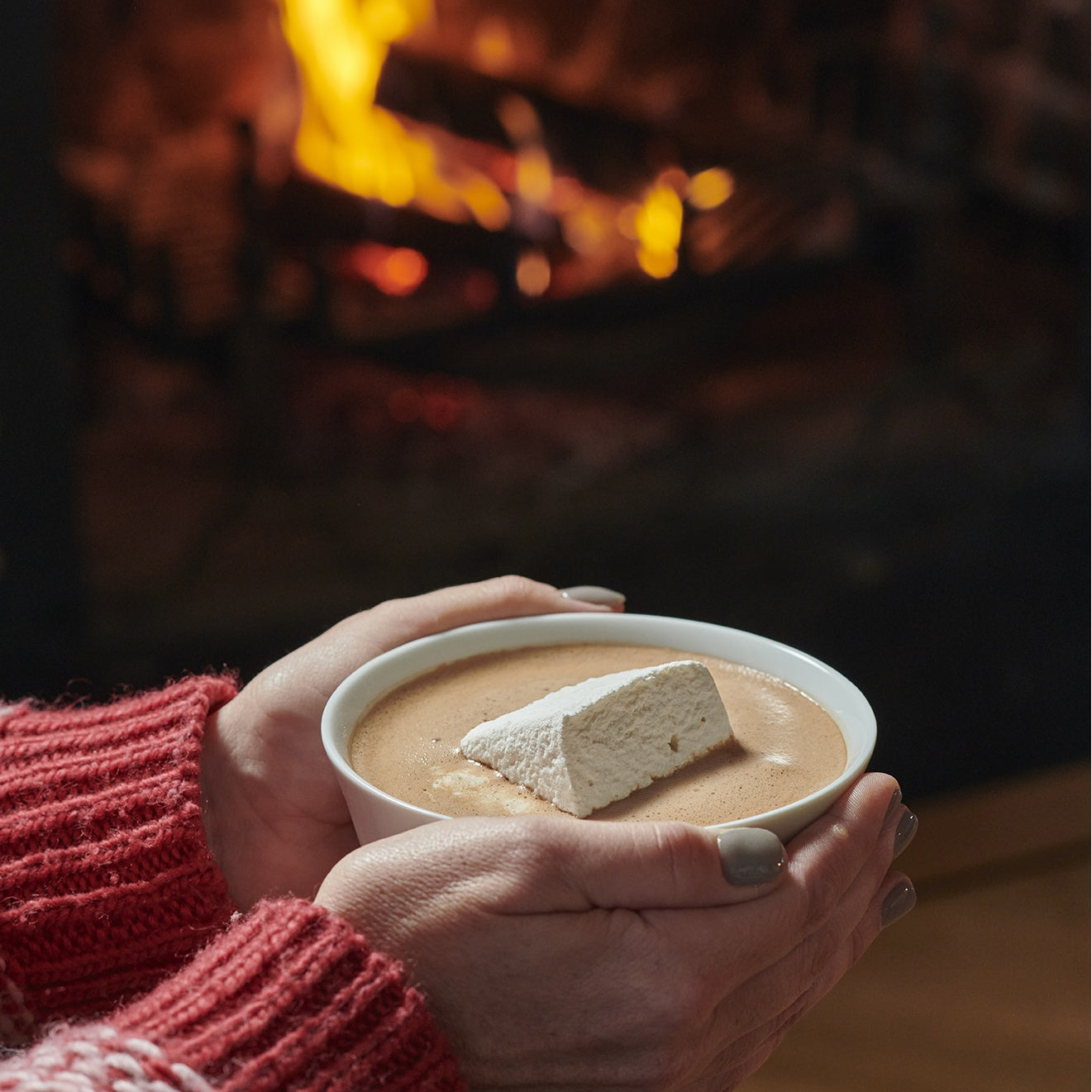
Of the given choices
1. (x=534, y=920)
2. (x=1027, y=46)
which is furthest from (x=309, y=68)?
(x=534, y=920)

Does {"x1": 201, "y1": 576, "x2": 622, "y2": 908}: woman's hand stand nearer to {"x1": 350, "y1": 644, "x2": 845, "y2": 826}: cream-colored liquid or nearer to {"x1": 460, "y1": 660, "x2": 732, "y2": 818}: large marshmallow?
{"x1": 350, "y1": 644, "x2": 845, "y2": 826}: cream-colored liquid

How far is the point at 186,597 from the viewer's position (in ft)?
5.65

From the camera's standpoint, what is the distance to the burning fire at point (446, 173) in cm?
167

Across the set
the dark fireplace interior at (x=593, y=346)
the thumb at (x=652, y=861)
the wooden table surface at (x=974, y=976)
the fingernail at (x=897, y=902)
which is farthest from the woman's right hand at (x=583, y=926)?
the dark fireplace interior at (x=593, y=346)

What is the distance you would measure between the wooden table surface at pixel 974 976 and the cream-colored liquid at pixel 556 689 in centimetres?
61

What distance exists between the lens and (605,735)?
611 millimetres

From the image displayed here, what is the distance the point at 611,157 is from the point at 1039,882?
1206mm

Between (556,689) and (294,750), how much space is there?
22 cm

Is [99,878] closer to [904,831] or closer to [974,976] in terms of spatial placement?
[904,831]

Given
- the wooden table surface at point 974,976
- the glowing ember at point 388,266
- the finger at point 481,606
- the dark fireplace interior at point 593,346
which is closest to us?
the finger at point 481,606

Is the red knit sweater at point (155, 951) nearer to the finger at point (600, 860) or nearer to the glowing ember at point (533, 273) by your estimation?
the finger at point (600, 860)

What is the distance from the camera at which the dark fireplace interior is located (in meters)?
1.62

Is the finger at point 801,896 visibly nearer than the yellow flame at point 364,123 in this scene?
Yes

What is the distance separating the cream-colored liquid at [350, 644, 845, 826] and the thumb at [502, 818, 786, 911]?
1.2 inches
